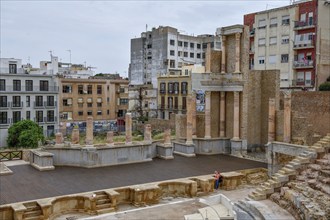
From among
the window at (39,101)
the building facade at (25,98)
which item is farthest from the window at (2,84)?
the window at (39,101)

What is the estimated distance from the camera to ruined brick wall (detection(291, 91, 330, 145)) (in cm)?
2623

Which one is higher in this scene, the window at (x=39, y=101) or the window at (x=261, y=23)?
the window at (x=261, y=23)

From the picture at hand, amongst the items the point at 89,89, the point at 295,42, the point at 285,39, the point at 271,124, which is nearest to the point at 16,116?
the point at 89,89

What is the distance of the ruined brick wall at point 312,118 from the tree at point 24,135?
33946 mm

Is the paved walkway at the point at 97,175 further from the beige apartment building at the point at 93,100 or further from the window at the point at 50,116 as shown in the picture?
the beige apartment building at the point at 93,100

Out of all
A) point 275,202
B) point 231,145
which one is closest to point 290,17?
point 231,145

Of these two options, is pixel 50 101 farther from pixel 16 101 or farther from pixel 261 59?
pixel 261 59

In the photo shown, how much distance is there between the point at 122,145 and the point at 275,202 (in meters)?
13.0

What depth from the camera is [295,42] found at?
48.6 m

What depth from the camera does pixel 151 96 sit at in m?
75.2

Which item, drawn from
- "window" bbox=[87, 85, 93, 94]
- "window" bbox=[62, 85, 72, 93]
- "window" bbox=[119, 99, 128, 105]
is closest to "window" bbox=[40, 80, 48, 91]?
"window" bbox=[62, 85, 72, 93]

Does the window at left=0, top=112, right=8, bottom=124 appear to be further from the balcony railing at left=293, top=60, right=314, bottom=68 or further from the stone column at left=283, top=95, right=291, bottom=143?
the stone column at left=283, top=95, right=291, bottom=143

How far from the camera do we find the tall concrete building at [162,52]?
3297 inches

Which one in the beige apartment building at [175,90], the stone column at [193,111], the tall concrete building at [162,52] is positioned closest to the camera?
the stone column at [193,111]
